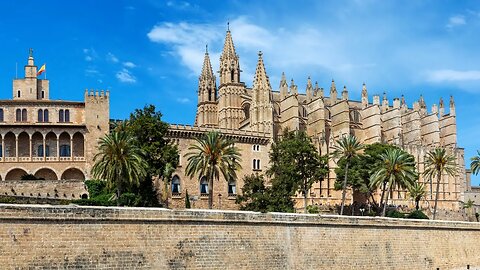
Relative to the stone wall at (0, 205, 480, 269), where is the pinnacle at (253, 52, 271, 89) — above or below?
above

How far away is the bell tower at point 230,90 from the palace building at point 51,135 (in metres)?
26.0

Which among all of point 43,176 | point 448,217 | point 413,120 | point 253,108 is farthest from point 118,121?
point 413,120

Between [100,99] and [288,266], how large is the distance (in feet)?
108

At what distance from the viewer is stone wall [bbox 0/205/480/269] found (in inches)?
1182

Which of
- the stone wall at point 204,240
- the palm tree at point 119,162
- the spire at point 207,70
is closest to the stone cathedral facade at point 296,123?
the spire at point 207,70

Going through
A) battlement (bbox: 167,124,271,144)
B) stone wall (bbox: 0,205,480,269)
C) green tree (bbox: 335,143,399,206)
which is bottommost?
stone wall (bbox: 0,205,480,269)

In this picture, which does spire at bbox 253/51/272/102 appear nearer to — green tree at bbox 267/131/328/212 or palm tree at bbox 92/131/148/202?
green tree at bbox 267/131/328/212

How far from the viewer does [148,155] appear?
186ft

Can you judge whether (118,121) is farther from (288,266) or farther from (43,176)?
(288,266)

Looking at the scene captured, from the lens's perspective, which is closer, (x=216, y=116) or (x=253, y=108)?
(x=253, y=108)

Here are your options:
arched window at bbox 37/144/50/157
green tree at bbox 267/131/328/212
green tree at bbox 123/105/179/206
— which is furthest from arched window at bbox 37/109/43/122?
green tree at bbox 267/131/328/212

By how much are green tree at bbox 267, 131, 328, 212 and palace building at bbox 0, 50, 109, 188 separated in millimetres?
17093

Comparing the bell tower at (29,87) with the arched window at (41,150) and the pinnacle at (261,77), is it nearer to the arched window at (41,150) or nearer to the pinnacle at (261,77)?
the arched window at (41,150)

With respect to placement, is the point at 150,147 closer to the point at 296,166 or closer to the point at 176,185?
the point at 176,185
